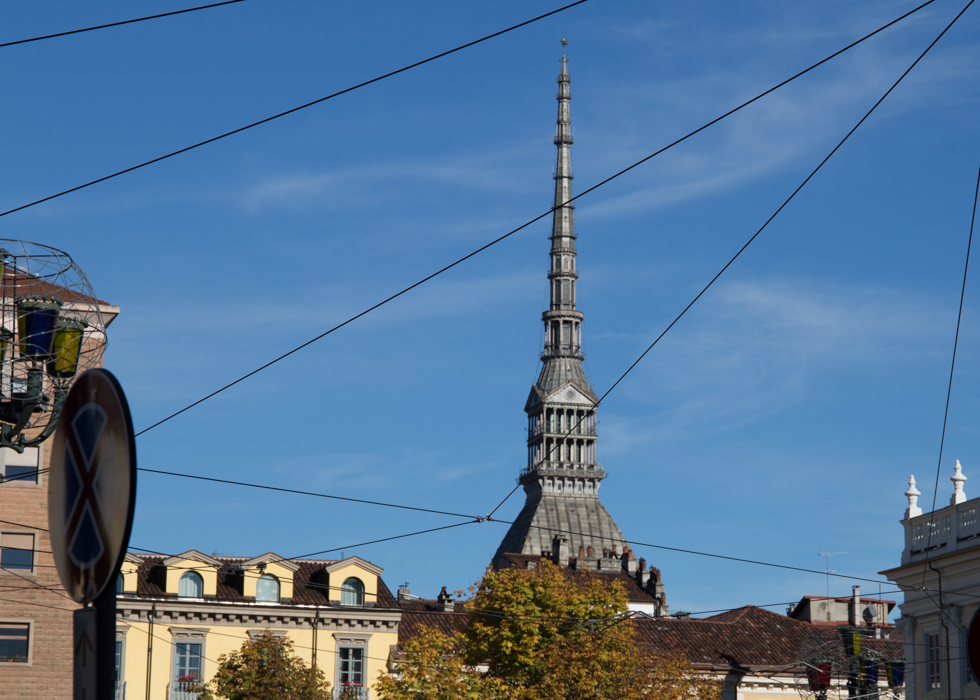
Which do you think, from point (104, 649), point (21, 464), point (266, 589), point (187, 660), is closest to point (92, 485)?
point (104, 649)

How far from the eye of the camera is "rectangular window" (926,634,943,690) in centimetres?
3991

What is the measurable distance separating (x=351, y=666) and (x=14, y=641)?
1655 cm

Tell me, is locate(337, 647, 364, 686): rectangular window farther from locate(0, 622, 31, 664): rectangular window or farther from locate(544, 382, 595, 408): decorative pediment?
locate(544, 382, 595, 408): decorative pediment

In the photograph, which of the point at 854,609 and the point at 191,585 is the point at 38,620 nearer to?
the point at 191,585

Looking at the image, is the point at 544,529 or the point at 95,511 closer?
the point at 95,511

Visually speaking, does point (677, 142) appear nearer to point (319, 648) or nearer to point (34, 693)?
point (34, 693)

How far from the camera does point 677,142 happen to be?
1552 cm

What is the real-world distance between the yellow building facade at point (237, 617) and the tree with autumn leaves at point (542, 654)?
938 centimetres

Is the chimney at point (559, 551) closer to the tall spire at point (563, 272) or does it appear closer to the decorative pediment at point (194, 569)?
the decorative pediment at point (194, 569)

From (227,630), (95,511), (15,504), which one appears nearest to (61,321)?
(95,511)

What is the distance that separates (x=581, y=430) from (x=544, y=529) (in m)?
15.6

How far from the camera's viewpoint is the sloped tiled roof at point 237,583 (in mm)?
61875

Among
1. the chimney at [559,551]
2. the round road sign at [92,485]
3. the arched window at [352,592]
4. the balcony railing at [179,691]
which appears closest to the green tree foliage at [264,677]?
the balcony railing at [179,691]

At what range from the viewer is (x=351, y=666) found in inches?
2491
